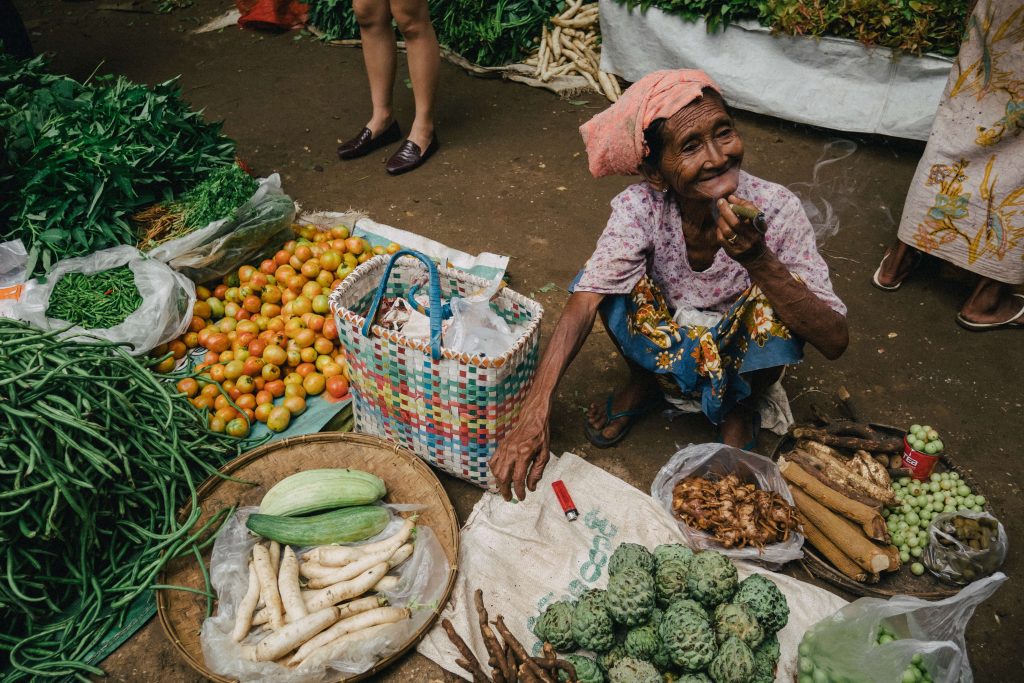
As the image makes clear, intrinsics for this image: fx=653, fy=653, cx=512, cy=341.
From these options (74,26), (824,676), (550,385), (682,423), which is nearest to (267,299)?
(550,385)

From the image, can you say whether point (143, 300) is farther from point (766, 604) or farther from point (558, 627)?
point (766, 604)

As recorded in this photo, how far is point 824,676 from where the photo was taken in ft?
6.01

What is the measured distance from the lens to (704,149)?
1993mm

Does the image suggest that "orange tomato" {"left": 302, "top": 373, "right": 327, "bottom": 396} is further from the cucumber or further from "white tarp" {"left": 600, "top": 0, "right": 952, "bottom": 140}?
"white tarp" {"left": 600, "top": 0, "right": 952, "bottom": 140}

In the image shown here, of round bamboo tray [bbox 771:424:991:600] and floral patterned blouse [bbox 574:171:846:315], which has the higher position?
floral patterned blouse [bbox 574:171:846:315]

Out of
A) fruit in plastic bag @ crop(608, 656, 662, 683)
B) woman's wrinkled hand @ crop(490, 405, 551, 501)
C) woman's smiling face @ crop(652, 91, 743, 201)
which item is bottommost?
fruit in plastic bag @ crop(608, 656, 662, 683)

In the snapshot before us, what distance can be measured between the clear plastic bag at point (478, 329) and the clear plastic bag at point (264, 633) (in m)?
0.64

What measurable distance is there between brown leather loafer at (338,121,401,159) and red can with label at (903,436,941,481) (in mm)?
3740

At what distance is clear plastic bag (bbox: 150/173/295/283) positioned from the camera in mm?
3078

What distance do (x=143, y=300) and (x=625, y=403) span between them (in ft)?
7.09

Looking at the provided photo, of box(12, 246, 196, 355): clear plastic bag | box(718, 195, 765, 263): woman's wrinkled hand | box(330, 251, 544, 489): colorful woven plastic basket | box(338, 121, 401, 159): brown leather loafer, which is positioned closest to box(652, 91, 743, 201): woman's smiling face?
box(718, 195, 765, 263): woman's wrinkled hand

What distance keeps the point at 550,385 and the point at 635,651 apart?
0.82 m

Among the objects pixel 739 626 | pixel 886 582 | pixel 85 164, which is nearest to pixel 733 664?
pixel 739 626

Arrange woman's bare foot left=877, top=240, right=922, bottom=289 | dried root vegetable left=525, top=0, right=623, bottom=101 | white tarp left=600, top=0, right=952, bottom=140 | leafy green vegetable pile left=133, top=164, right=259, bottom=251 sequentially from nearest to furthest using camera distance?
1. leafy green vegetable pile left=133, top=164, right=259, bottom=251
2. woman's bare foot left=877, top=240, right=922, bottom=289
3. white tarp left=600, top=0, right=952, bottom=140
4. dried root vegetable left=525, top=0, right=623, bottom=101
